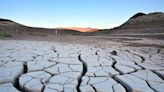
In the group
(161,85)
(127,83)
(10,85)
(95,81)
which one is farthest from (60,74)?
(161,85)

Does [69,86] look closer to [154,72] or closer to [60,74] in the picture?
[60,74]

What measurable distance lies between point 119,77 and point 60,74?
885mm

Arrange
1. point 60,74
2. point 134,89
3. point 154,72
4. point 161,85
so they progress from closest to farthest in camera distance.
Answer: point 134,89, point 161,85, point 60,74, point 154,72

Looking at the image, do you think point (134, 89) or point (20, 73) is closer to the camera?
point (134, 89)

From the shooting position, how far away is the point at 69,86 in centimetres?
228

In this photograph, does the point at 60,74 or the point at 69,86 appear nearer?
the point at 69,86

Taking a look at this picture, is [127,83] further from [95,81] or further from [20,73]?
[20,73]

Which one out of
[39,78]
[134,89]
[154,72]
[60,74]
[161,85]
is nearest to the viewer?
[134,89]

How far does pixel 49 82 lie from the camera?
7.89 feet

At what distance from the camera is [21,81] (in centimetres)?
241

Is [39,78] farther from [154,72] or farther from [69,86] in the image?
[154,72]

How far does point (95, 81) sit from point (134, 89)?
1.73 ft

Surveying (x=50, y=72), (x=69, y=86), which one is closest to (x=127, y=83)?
(x=69, y=86)

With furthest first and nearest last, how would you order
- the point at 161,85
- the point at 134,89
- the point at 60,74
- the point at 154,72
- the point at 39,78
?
the point at 154,72
the point at 60,74
the point at 39,78
the point at 161,85
the point at 134,89
